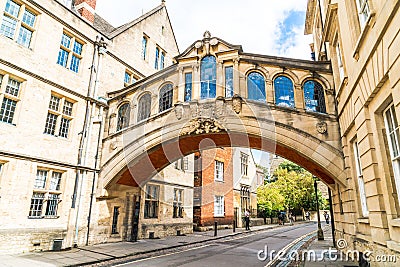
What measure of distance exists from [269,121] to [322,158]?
2305 millimetres

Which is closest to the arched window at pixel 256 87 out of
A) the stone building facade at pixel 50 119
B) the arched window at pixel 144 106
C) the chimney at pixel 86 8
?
the arched window at pixel 144 106

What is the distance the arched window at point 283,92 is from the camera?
10219 millimetres

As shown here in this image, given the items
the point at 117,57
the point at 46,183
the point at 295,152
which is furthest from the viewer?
the point at 117,57

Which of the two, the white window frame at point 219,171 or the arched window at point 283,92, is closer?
the arched window at point 283,92

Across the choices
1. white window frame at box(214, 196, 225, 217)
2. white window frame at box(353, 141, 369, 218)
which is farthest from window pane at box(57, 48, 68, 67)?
white window frame at box(214, 196, 225, 217)

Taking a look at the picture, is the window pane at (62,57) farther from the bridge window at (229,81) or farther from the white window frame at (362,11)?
the white window frame at (362,11)

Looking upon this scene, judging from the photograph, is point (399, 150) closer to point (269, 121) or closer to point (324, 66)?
point (269, 121)

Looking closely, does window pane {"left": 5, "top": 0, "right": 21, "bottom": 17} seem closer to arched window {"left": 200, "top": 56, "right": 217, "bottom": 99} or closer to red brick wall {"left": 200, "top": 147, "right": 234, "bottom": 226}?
arched window {"left": 200, "top": 56, "right": 217, "bottom": 99}

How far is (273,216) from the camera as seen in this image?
113 ft

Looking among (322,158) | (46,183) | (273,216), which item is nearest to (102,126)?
(46,183)

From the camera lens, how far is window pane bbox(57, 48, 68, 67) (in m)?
12.2

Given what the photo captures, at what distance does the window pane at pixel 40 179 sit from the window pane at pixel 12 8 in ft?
21.4

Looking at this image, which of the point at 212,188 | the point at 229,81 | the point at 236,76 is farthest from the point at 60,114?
the point at 212,188

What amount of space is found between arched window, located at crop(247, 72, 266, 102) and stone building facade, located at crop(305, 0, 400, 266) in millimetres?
3208
